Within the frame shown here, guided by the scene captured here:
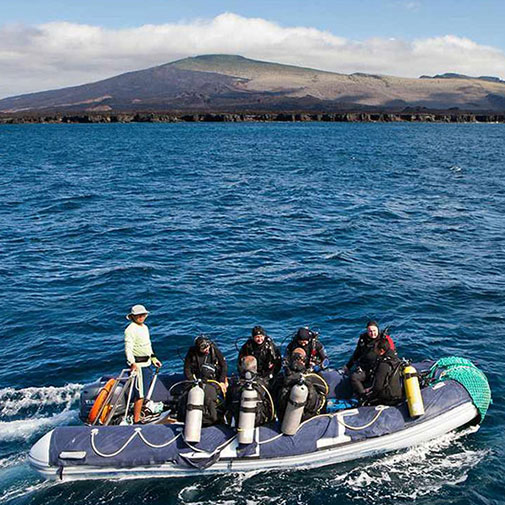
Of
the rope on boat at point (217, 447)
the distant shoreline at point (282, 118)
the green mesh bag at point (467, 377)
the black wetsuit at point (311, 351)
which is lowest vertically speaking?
the distant shoreline at point (282, 118)

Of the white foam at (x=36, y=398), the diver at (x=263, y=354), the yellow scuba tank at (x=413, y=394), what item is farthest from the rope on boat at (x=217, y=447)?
the white foam at (x=36, y=398)

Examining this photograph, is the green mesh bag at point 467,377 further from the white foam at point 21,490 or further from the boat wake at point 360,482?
the white foam at point 21,490

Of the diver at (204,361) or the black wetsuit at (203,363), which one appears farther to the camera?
the black wetsuit at (203,363)

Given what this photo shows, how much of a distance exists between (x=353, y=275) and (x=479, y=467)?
498 inches

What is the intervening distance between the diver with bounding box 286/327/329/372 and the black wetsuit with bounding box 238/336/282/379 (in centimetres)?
39

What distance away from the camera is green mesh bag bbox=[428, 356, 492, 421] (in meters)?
12.9

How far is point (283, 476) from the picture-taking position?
1166 centimetres

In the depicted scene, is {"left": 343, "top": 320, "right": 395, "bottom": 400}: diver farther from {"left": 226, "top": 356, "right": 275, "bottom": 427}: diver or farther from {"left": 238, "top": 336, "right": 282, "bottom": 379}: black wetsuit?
{"left": 226, "top": 356, "right": 275, "bottom": 427}: diver

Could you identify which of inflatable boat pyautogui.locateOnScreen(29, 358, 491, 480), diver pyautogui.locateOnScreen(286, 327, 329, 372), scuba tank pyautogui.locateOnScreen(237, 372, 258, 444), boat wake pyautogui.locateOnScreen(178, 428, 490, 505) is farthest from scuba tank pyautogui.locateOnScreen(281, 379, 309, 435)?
diver pyautogui.locateOnScreen(286, 327, 329, 372)

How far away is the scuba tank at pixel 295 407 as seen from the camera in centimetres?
1134

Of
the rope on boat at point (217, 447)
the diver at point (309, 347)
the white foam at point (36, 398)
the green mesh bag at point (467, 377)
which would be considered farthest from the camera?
the white foam at point (36, 398)

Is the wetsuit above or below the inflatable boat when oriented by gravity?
above

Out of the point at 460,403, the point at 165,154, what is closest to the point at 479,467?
the point at 460,403

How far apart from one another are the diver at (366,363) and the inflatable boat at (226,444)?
532 millimetres
